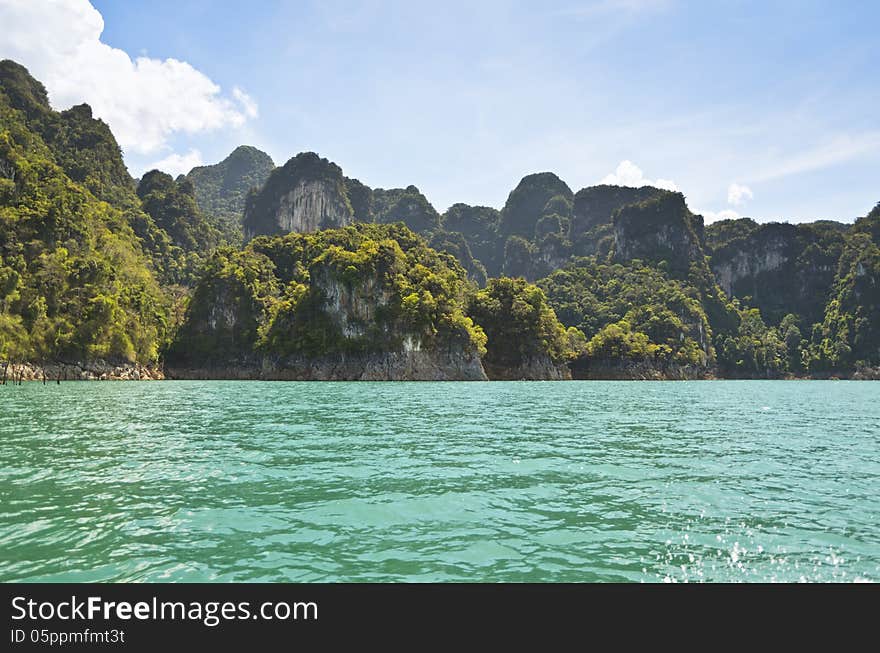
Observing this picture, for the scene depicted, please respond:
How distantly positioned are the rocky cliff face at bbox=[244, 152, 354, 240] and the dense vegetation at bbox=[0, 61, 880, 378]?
18.4 inches

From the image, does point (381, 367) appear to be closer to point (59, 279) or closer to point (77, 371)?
point (77, 371)

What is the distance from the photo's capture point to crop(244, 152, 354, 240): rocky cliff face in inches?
6777

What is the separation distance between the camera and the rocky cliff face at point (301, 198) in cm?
17212

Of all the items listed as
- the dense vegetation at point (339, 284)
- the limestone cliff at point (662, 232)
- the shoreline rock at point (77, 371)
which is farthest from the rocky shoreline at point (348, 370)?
the limestone cliff at point (662, 232)

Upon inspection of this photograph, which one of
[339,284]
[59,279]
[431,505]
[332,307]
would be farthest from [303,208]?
[431,505]

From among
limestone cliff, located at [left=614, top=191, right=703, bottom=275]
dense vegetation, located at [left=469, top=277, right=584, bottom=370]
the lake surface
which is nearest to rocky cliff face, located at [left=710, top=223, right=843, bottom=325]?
limestone cliff, located at [left=614, top=191, right=703, bottom=275]

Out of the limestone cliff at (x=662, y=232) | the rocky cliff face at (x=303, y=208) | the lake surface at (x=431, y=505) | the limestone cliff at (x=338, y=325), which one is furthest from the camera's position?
the limestone cliff at (x=662, y=232)

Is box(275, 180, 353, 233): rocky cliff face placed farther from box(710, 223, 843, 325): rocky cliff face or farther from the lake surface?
the lake surface

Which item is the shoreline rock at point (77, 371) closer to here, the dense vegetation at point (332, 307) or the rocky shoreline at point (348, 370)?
the rocky shoreline at point (348, 370)

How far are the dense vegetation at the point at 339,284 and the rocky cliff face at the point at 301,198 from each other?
0.47 meters

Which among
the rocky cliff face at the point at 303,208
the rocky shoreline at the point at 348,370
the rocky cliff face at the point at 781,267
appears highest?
the rocky cliff face at the point at 303,208
